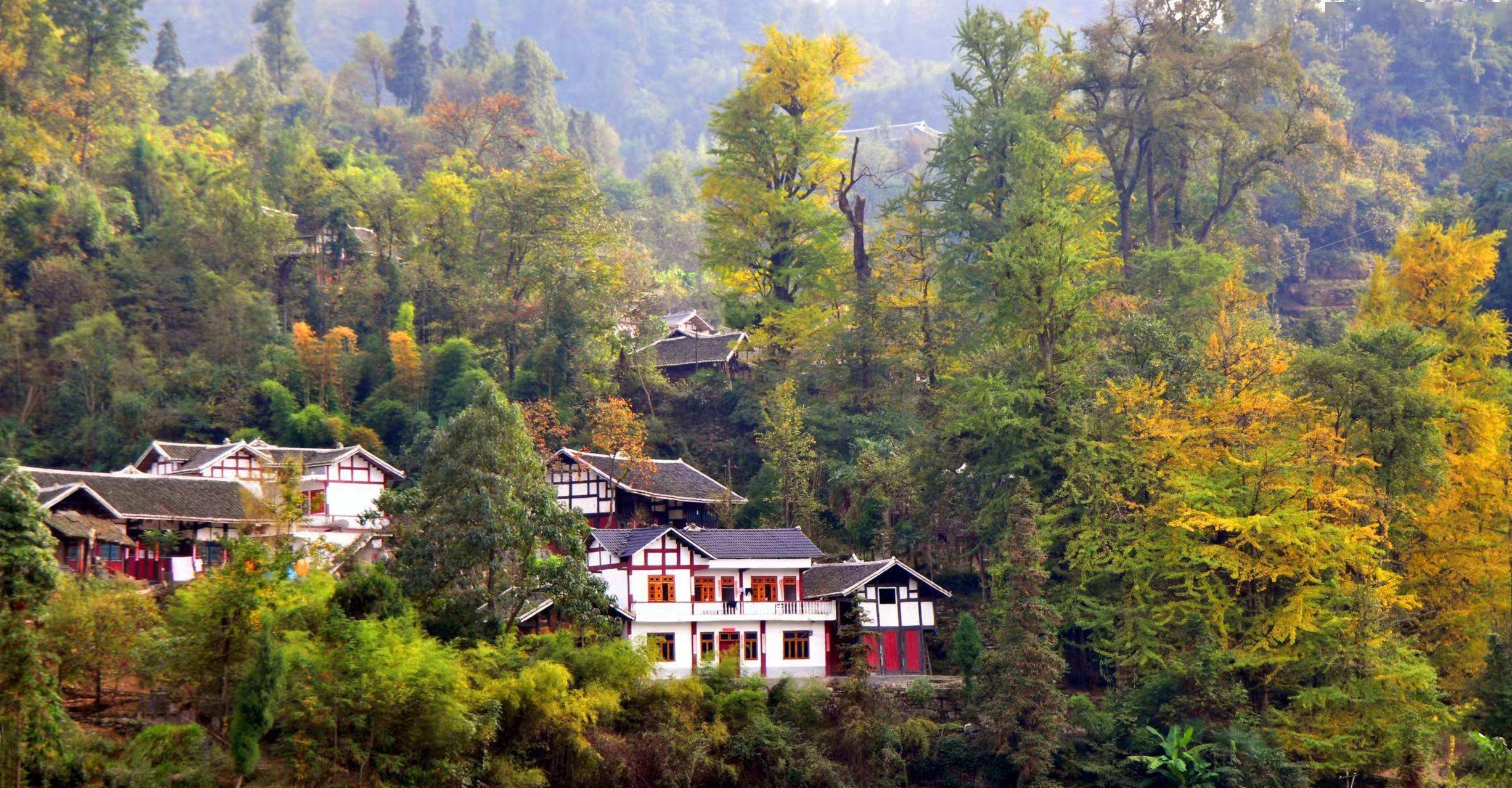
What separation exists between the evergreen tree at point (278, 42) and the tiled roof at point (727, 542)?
61436 millimetres

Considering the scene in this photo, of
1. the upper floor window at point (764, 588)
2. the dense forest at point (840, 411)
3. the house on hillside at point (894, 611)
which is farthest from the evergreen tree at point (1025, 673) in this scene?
the upper floor window at point (764, 588)

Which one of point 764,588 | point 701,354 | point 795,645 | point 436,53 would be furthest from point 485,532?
point 436,53

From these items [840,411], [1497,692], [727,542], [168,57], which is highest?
[168,57]

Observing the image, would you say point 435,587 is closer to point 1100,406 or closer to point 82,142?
point 1100,406

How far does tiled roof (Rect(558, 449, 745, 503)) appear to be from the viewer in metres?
44.9

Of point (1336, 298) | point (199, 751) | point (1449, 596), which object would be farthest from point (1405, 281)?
point (199, 751)

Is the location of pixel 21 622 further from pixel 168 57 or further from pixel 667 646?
pixel 168 57

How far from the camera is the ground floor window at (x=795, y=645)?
40.4 meters

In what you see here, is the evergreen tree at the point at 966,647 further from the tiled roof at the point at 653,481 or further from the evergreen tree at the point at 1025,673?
the tiled roof at the point at 653,481

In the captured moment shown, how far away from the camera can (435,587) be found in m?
34.1

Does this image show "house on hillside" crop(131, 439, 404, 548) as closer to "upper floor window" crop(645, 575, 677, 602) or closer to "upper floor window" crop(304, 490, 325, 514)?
"upper floor window" crop(304, 490, 325, 514)

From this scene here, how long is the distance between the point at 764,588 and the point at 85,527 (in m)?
16.9

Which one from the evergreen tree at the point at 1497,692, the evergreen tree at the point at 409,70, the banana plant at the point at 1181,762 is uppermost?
the evergreen tree at the point at 409,70

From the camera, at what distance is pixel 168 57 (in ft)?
284
